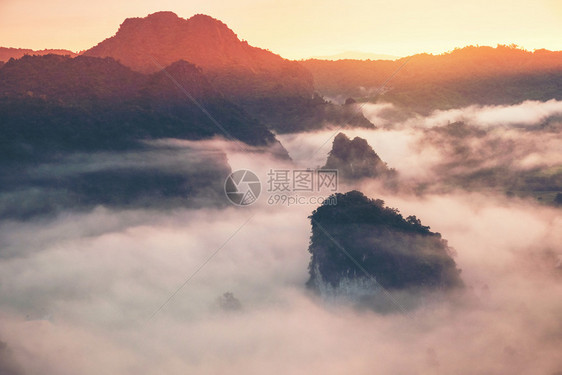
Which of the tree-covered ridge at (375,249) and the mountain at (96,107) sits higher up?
the mountain at (96,107)

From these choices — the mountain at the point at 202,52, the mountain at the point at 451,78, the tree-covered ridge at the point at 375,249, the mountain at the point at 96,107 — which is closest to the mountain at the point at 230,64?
the mountain at the point at 202,52

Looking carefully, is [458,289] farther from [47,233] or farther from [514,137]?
[514,137]

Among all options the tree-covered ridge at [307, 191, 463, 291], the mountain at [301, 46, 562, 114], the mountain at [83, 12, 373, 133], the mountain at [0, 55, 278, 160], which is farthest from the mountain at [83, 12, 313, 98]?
the tree-covered ridge at [307, 191, 463, 291]

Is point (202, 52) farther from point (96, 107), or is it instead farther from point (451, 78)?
point (451, 78)

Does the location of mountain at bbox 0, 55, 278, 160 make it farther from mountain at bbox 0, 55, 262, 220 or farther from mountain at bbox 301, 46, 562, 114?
mountain at bbox 301, 46, 562, 114

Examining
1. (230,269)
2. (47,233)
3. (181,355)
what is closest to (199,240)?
(230,269)

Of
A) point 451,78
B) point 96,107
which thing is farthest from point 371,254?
point 451,78

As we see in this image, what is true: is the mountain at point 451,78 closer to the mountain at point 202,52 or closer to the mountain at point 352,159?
the mountain at point 202,52
